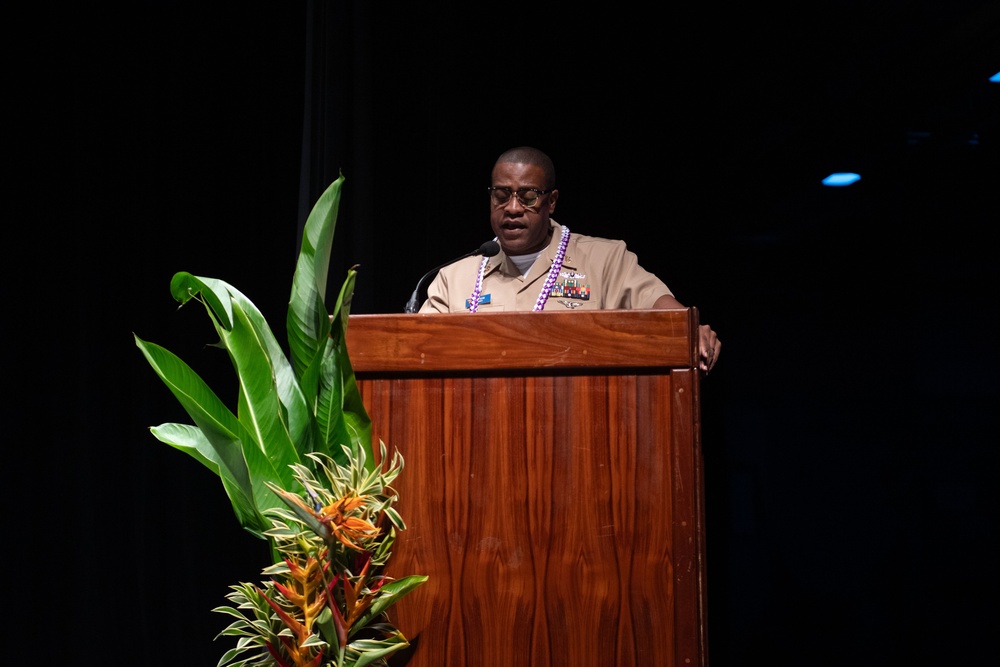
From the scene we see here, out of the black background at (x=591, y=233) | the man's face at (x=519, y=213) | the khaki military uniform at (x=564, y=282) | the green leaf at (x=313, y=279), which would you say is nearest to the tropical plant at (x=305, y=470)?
the green leaf at (x=313, y=279)

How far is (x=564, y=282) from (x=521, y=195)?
249mm

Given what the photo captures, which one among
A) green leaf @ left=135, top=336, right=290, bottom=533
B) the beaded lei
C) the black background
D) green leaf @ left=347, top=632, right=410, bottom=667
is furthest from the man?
green leaf @ left=347, top=632, right=410, bottom=667

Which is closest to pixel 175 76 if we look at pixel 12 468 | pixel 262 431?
pixel 12 468

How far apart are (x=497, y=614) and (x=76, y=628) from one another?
189cm

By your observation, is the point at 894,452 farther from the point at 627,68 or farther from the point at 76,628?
the point at 76,628

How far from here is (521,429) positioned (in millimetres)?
1530

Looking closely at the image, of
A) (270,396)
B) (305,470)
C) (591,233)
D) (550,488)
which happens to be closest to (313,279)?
(270,396)

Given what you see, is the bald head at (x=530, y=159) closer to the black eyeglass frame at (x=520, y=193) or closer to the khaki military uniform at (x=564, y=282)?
the black eyeglass frame at (x=520, y=193)

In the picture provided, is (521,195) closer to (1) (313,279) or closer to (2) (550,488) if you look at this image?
(1) (313,279)

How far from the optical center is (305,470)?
152 cm

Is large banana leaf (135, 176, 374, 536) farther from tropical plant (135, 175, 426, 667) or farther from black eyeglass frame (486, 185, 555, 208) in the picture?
black eyeglass frame (486, 185, 555, 208)

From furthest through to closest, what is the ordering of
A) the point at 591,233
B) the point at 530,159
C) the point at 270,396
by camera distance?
the point at 591,233 < the point at 530,159 < the point at 270,396

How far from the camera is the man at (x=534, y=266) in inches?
96.0

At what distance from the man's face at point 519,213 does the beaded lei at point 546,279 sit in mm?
67
